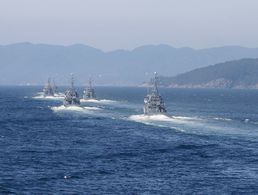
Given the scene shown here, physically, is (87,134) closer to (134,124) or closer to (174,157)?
(134,124)

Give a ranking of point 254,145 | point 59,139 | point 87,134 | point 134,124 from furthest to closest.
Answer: point 134,124, point 87,134, point 59,139, point 254,145

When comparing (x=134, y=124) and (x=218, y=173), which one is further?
(x=134, y=124)

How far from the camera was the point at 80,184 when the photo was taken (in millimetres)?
92562

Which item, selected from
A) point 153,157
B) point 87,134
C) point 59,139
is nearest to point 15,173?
point 153,157

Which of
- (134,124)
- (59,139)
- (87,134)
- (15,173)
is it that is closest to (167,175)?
(15,173)

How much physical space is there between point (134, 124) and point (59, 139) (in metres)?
44.1

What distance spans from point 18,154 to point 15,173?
2184 centimetres

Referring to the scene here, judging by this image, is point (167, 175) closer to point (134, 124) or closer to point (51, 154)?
point (51, 154)

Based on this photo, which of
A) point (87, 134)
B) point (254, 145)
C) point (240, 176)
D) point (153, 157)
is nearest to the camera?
point (240, 176)

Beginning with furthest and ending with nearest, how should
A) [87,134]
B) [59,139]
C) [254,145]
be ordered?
1. [87,134]
2. [59,139]
3. [254,145]

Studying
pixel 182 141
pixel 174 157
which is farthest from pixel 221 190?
pixel 182 141

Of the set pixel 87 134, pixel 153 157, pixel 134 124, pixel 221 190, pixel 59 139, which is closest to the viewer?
pixel 221 190

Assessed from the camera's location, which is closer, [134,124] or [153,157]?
[153,157]

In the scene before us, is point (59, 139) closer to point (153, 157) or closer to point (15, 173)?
point (153, 157)
